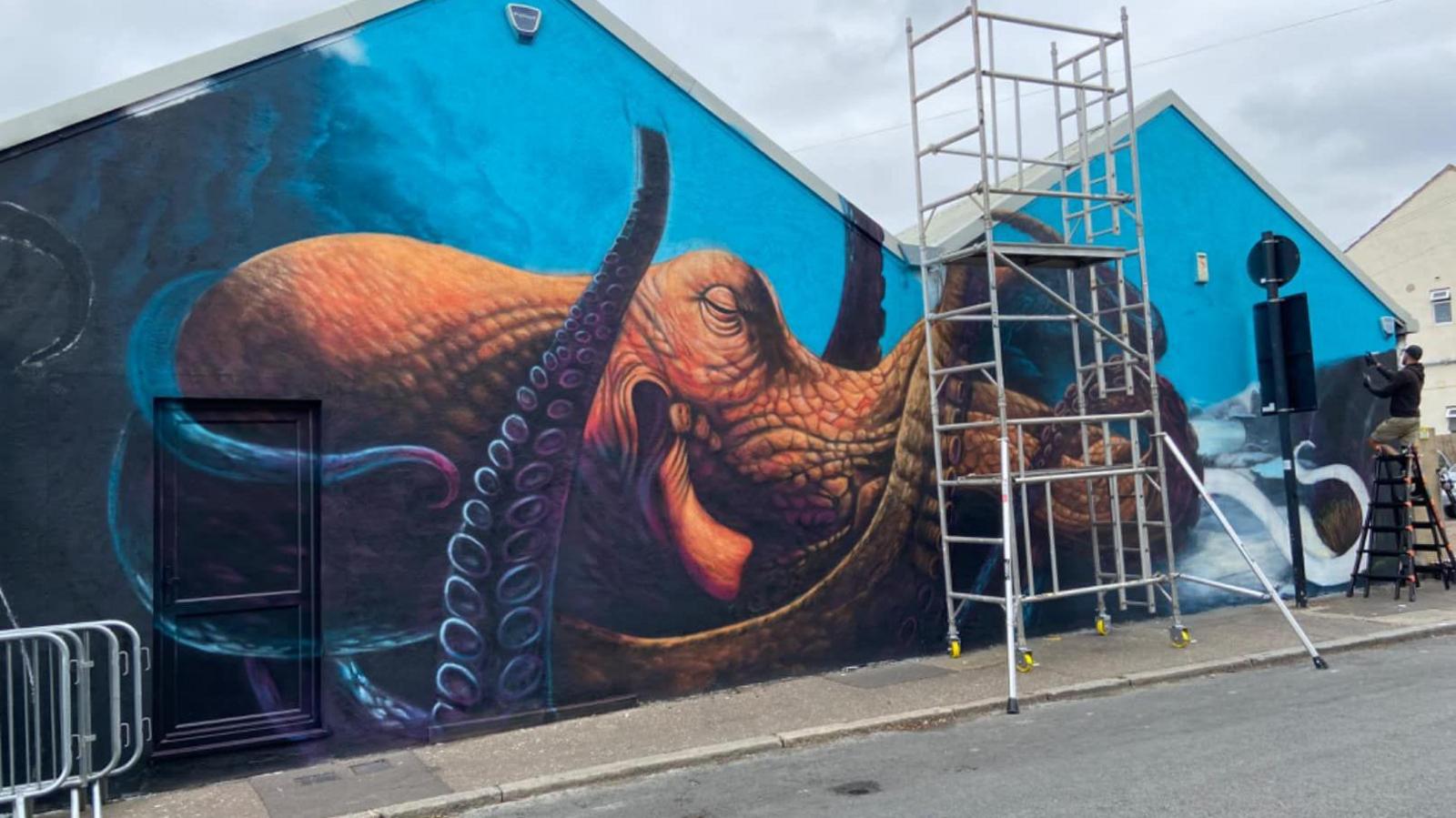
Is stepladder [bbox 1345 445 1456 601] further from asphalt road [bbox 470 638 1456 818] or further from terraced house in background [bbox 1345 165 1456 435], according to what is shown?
terraced house in background [bbox 1345 165 1456 435]

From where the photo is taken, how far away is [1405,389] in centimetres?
1163

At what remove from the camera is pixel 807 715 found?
7645 mm

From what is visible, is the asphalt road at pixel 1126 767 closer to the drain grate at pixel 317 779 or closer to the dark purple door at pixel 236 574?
the drain grate at pixel 317 779

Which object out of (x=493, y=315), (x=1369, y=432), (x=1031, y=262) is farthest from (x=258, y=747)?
(x=1369, y=432)

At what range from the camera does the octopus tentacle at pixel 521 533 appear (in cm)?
754

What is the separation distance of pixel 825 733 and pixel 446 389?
3.59m

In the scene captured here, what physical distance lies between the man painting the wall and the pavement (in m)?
2.15

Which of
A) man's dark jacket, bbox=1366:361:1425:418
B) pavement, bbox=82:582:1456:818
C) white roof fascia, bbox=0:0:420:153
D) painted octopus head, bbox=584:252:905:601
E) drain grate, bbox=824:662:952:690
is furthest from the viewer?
man's dark jacket, bbox=1366:361:1425:418

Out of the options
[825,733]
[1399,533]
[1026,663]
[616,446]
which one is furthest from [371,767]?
[1399,533]

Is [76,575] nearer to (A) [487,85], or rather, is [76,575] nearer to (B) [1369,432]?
(A) [487,85]

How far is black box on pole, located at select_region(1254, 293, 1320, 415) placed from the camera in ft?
35.7

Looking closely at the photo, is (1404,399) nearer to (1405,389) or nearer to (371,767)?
(1405,389)

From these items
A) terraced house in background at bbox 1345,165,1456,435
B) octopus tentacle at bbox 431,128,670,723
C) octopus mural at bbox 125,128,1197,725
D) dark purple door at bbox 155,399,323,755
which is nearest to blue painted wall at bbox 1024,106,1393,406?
octopus mural at bbox 125,128,1197,725

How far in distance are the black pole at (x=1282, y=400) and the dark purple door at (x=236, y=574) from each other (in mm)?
9441
